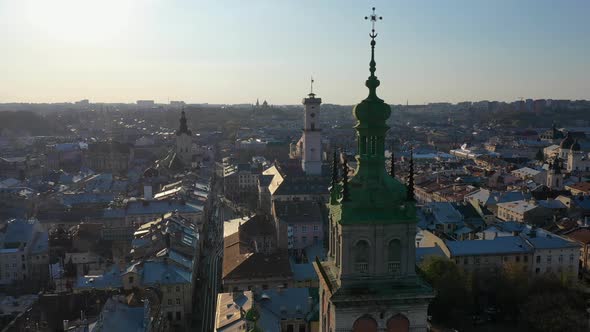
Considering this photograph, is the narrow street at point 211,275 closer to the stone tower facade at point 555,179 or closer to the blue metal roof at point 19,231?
the blue metal roof at point 19,231

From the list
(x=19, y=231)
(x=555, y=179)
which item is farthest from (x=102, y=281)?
(x=555, y=179)

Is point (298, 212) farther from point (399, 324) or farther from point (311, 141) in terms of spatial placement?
point (399, 324)

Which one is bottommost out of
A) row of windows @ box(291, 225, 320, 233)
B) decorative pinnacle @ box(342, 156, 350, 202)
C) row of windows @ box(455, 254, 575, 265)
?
row of windows @ box(455, 254, 575, 265)

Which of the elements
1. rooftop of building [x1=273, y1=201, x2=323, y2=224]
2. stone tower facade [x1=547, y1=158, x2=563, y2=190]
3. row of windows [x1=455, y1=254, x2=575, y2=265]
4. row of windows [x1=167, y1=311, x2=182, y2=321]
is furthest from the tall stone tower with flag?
stone tower facade [x1=547, y1=158, x2=563, y2=190]

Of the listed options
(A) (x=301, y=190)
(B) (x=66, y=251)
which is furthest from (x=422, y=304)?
(A) (x=301, y=190)

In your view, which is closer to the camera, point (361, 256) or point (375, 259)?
point (375, 259)

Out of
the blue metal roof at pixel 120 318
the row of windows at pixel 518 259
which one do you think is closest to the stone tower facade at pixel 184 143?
the row of windows at pixel 518 259

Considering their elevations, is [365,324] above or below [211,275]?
above

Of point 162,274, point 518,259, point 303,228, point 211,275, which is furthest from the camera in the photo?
point 303,228

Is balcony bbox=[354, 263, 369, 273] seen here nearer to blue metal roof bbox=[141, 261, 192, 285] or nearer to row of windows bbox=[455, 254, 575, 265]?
blue metal roof bbox=[141, 261, 192, 285]
